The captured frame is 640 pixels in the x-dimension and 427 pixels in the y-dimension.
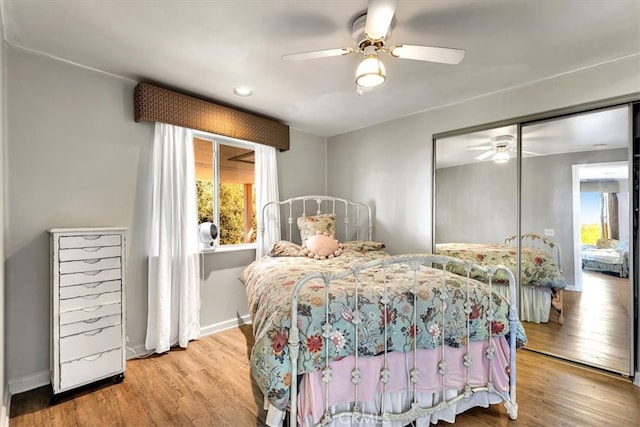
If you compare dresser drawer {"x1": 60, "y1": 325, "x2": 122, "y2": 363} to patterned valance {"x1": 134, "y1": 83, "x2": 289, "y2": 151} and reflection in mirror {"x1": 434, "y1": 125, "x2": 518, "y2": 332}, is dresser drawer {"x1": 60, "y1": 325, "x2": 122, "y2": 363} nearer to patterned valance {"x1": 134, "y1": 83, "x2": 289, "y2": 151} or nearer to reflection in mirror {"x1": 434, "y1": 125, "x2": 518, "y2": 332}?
patterned valance {"x1": 134, "y1": 83, "x2": 289, "y2": 151}

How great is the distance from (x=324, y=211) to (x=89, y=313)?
2901 millimetres

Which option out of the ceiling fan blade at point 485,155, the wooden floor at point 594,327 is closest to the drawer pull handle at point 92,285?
the ceiling fan blade at point 485,155

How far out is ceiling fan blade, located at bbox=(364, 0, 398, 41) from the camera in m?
1.40

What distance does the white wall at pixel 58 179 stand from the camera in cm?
214

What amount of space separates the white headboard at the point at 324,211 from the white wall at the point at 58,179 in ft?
4.55

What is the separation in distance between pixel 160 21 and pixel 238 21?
0.48m

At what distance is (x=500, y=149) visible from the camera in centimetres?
295

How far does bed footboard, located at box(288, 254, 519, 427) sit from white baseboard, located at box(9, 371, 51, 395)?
203 cm

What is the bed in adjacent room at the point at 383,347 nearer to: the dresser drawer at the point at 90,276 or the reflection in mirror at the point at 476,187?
the dresser drawer at the point at 90,276

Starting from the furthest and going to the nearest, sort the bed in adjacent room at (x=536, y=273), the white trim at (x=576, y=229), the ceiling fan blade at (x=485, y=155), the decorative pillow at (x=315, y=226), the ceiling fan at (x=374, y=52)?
the decorative pillow at (x=315, y=226) → the ceiling fan blade at (x=485, y=155) → the bed in adjacent room at (x=536, y=273) → the white trim at (x=576, y=229) → the ceiling fan at (x=374, y=52)

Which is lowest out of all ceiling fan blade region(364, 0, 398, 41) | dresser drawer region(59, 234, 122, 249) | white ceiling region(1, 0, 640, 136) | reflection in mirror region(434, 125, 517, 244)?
dresser drawer region(59, 234, 122, 249)


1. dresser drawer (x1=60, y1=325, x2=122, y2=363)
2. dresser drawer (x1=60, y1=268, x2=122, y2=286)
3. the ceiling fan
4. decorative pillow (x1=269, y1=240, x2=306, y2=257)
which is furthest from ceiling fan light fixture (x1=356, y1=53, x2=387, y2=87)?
dresser drawer (x1=60, y1=325, x2=122, y2=363)

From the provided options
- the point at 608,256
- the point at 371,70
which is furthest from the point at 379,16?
the point at 608,256

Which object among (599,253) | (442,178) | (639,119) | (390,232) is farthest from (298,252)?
(639,119)
